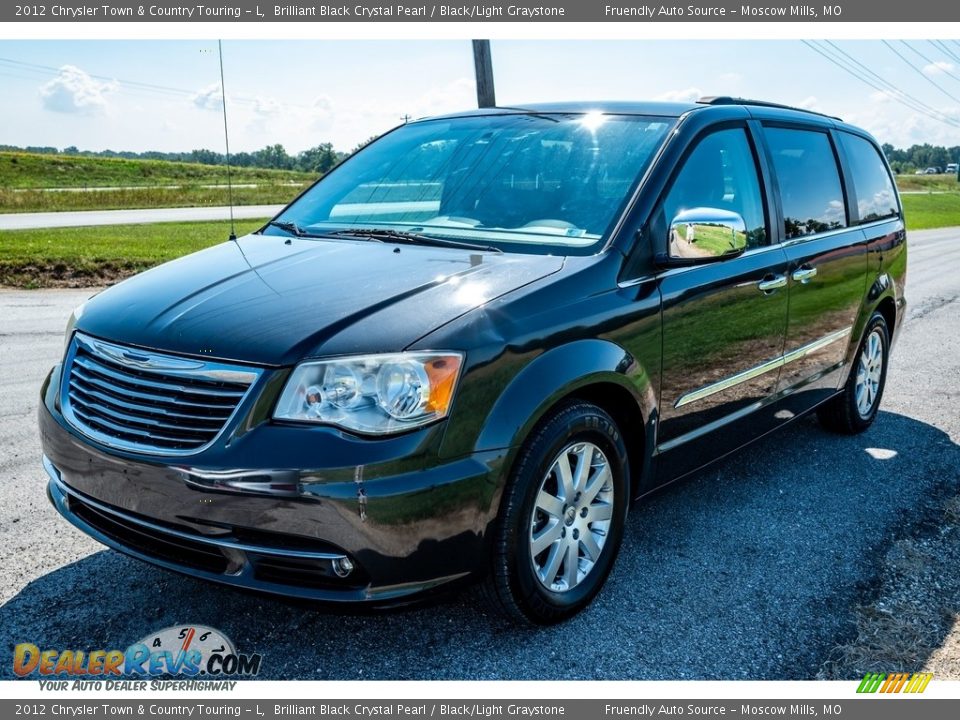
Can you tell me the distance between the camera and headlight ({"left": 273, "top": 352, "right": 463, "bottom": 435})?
2.61 m

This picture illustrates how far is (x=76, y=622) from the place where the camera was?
3062 millimetres

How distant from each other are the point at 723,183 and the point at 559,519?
1856mm

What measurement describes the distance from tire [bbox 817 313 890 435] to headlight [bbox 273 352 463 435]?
3567 mm

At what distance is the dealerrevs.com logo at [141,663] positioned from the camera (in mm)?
2764

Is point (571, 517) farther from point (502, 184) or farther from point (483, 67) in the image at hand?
point (483, 67)

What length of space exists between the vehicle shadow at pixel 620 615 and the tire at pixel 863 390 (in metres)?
1.25

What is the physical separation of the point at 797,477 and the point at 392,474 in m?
3.12

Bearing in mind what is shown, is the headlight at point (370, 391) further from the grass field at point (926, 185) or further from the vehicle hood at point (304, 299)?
the grass field at point (926, 185)

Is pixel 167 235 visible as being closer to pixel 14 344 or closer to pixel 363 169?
pixel 14 344

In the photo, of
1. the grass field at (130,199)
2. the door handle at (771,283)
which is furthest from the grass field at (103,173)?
the door handle at (771,283)

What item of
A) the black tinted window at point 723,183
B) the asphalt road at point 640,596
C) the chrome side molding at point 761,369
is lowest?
the asphalt road at point 640,596

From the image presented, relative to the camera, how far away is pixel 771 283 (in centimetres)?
418

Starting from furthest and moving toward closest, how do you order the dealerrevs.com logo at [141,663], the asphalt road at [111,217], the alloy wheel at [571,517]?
the asphalt road at [111,217], the alloy wheel at [571,517], the dealerrevs.com logo at [141,663]

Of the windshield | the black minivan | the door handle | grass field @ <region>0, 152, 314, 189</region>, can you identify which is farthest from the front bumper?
grass field @ <region>0, 152, 314, 189</region>
